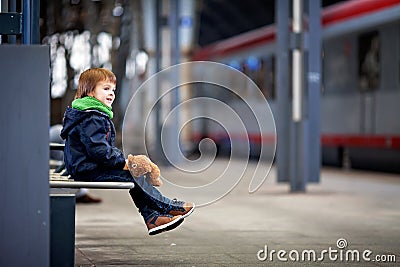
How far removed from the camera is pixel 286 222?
36.0ft

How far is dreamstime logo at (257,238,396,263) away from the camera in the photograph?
7648 mm

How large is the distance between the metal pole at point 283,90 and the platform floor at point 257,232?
1.96 ft

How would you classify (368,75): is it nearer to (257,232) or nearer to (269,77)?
(269,77)

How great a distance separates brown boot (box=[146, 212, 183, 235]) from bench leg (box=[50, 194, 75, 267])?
0.77 meters

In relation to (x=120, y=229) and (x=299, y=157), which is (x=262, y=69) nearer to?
(x=299, y=157)

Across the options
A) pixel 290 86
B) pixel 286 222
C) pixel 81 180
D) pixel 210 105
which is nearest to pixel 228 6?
pixel 210 105

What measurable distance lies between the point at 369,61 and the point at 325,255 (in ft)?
41.3

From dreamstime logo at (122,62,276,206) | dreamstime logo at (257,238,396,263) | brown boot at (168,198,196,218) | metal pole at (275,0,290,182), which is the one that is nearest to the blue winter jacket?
brown boot at (168,198,196,218)

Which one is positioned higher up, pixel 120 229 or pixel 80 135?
pixel 80 135

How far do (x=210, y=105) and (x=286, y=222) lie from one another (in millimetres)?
18944

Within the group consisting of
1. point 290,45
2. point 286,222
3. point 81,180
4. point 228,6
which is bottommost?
point 286,222

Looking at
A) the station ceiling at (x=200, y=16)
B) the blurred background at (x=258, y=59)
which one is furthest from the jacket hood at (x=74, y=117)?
the station ceiling at (x=200, y=16)

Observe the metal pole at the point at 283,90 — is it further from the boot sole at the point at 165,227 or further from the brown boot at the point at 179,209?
the boot sole at the point at 165,227

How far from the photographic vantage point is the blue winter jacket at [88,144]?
6.64 metres
